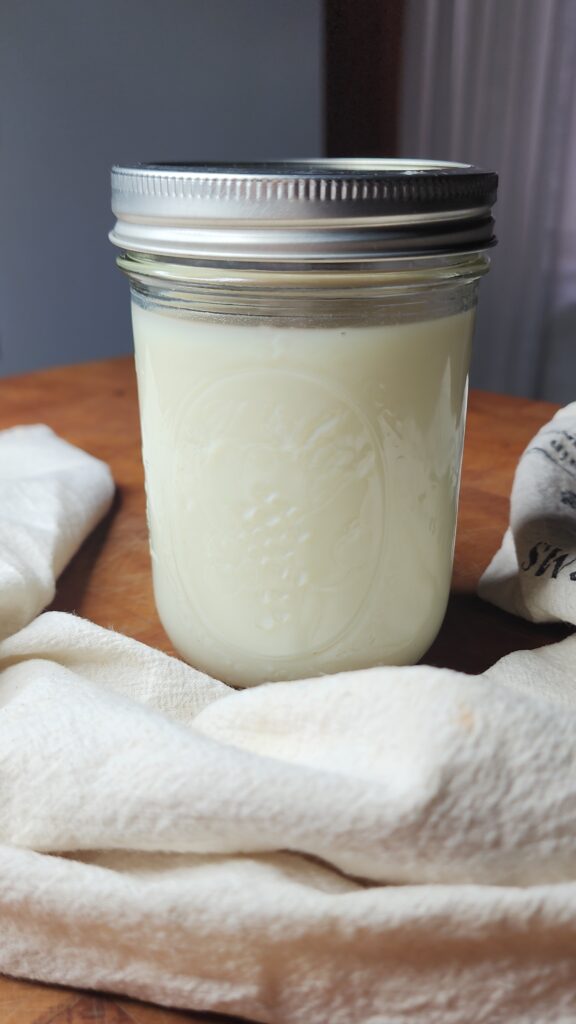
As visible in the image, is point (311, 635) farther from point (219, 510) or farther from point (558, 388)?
point (558, 388)

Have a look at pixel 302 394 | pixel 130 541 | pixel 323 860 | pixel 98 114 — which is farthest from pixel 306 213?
pixel 98 114

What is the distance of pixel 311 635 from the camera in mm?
508

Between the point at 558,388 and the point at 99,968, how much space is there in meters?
2.30

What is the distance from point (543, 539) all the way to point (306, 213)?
31cm

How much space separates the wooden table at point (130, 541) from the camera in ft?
1.23

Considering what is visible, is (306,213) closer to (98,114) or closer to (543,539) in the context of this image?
(543,539)

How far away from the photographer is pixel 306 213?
41 centimetres

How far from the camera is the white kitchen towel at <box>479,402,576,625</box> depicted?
1.91ft

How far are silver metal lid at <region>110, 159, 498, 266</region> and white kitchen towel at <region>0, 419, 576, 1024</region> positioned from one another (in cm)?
20

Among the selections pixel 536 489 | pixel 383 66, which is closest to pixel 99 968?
pixel 536 489

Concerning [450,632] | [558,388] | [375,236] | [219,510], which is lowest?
[558,388]

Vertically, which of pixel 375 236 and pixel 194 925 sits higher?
pixel 375 236

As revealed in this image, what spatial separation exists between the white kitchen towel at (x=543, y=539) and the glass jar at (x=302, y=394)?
0.08 m

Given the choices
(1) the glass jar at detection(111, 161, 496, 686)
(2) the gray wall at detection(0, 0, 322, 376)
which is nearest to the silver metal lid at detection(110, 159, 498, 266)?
(1) the glass jar at detection(111, 161, 496, 686)
